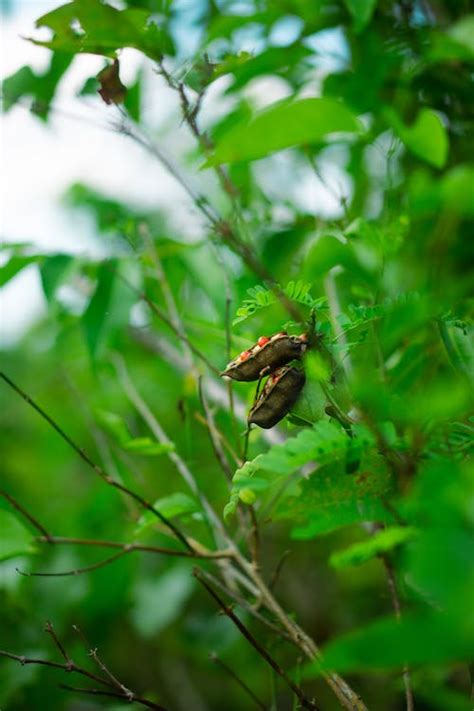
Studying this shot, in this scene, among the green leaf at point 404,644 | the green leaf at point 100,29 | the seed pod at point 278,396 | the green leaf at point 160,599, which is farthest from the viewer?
the green leaf at point 160,599

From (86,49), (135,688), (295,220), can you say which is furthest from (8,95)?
(135,688)

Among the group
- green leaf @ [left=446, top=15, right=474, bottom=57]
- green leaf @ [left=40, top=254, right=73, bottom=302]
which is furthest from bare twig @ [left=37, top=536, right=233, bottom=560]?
green leaf @ [left=446, top=15, right=474, bottom=57]

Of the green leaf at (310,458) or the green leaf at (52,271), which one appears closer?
the green leaf at (310,458)

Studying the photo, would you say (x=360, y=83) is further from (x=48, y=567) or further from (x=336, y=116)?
(x=48, y=567)

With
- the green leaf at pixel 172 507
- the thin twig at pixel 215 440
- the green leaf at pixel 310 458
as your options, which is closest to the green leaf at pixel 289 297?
the green leaf at pixel 310 458

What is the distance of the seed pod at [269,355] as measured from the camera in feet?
2.17

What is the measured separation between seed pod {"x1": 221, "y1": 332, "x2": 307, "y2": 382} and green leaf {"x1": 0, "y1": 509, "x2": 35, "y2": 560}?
458mm

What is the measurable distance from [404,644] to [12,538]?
2.42 ft

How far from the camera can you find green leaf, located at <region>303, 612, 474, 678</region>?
1.15 feet

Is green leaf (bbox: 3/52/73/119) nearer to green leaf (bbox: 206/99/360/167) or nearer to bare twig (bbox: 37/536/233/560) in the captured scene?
bare twig (bbox: 37/536/233/560)

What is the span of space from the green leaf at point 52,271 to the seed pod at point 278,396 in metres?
0.62

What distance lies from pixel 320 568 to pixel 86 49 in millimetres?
1778

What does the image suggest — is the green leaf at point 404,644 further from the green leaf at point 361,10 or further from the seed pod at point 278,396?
the green leaf at point 361,10

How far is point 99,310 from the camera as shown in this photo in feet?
3.92
